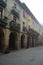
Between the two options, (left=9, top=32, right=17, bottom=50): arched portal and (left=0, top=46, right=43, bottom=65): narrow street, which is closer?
(left=0, top=46, right=43, bottom=65): narrow street

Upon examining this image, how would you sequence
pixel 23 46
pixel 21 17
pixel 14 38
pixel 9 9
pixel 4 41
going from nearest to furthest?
1. pixel 4 41
2. pixel 9 9
3. pixel 14 38
4. pixel 21 17
5. pixel 23 46

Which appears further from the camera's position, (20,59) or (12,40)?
(12,40)

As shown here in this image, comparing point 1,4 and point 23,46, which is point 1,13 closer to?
point 1,4

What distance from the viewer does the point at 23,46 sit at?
34.1 metres

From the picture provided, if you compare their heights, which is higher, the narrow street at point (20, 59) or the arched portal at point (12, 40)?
the arched portal at point (12, 40)

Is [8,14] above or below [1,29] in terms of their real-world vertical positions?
above

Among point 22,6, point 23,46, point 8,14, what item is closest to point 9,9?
point 8,14

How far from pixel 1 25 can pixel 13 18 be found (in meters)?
5.75

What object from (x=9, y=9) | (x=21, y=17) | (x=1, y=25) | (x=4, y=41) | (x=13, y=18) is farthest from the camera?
(x=21, y=17)

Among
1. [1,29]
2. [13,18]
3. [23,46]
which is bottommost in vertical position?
[23,46]

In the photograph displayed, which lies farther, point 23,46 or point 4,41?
point 23,46

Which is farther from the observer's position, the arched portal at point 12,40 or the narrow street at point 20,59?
the arched portal at point 12,40

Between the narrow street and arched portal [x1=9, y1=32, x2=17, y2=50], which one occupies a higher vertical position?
arched portal [x1=9, y1=32, x2=17, y2=50]

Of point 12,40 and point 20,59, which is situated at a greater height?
point 12,40
